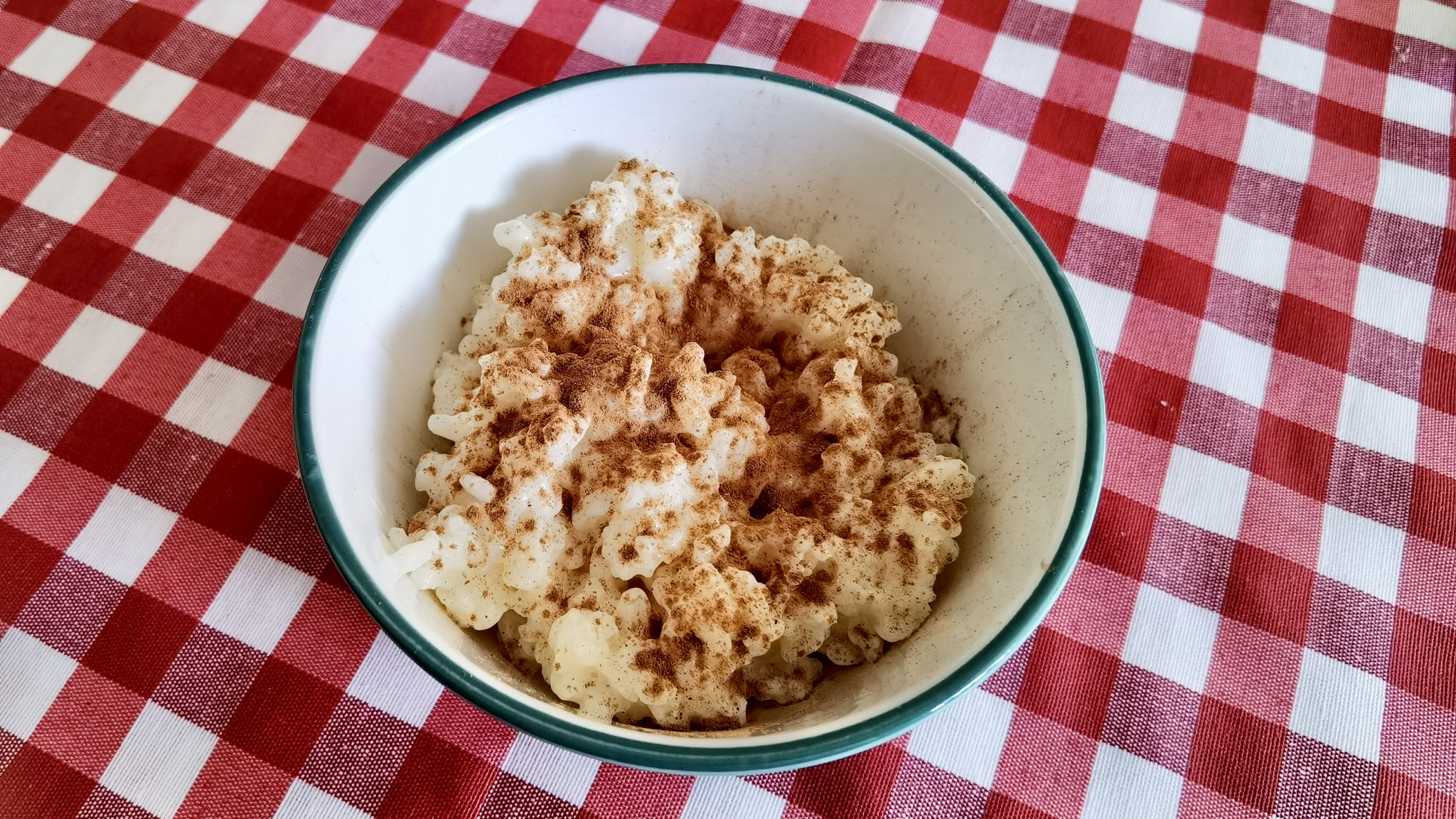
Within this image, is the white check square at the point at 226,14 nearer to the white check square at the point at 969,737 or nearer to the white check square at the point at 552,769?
the white check square at the point at 552,769

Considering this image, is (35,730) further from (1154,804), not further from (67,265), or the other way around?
(1154,804)

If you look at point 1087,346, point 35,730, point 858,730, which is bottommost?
point 35,730

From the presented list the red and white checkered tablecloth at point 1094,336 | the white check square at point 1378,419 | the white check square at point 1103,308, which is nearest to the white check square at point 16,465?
the red and white checkered tablecloth at point 1094,336

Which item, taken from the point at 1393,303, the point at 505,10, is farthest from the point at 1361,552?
the point at 505,10

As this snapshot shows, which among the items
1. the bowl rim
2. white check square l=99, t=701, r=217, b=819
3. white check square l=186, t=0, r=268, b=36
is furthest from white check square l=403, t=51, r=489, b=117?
→ white check square l=99, t=701, r=217, b=819

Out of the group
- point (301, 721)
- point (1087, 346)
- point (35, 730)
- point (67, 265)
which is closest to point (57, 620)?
point (35, 730)

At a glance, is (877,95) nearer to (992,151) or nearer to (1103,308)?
(992,151)

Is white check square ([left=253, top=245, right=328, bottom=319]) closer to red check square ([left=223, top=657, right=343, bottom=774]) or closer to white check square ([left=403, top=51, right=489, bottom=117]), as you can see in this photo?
white check square ([left=403, top=51, right=489, bottom=117])
